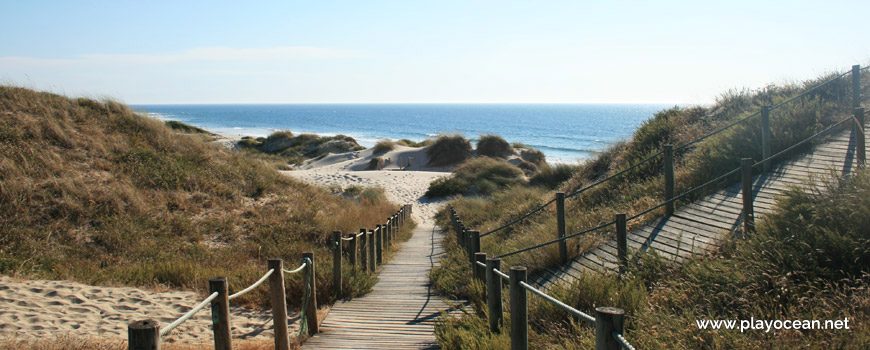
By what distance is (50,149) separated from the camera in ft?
44.6

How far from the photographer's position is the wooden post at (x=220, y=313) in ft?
12.9

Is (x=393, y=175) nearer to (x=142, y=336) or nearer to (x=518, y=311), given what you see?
(x=518, y=311)

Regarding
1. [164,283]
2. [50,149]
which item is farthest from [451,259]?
[50,149]

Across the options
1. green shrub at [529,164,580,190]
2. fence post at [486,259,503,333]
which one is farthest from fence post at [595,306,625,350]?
green shrub at [529,164,580,190]

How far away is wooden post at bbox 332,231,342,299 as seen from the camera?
7.83 m

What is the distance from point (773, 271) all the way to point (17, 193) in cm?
1322

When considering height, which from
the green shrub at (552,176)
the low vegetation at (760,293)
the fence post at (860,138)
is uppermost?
the fence post at (860,138)

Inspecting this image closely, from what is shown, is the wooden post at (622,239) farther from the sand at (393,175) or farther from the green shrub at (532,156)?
the green shrub at (532,156)

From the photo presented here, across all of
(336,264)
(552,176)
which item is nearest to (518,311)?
(336,264)

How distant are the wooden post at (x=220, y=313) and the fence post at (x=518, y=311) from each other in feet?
7.08

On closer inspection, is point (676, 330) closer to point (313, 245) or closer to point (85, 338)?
point (85, 338)

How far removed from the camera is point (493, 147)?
117ft

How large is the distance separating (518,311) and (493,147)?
31.5 m

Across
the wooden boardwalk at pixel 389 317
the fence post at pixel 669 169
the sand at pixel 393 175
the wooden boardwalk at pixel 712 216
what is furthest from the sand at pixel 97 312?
the sand at pixel 393 175
